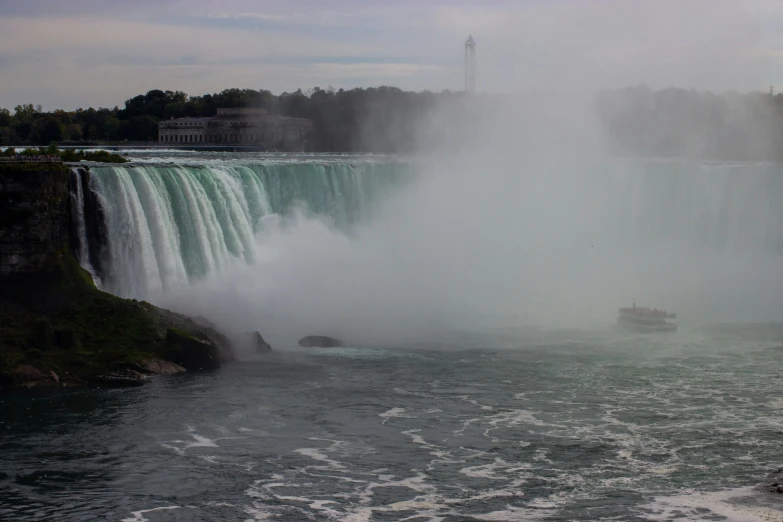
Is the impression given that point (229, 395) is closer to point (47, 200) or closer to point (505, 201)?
point (47, 200)

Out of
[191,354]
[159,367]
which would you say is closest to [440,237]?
[191,354]

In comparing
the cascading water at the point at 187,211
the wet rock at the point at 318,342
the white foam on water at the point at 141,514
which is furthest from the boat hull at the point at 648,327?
the white foam on water at the point at 141,514

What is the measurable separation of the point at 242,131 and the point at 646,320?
65.4m

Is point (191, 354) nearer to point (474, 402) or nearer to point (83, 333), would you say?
point (83, 333)

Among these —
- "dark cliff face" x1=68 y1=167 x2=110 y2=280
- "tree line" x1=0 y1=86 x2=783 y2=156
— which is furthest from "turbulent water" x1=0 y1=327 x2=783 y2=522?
"tree line" x1=0 y1=86 x2=783 y2=156

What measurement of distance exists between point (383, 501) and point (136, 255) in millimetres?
16909

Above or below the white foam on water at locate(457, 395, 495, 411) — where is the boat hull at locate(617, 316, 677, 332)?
above

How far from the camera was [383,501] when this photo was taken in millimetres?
20922

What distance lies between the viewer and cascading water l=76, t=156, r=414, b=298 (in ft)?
116

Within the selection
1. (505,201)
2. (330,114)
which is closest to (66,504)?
(505,201)

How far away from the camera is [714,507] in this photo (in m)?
20.5

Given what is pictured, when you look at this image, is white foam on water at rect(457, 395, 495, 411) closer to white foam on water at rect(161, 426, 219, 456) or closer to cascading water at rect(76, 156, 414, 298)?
white foam on water at rect(161, 426, 219, 456)

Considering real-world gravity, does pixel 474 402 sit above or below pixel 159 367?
below

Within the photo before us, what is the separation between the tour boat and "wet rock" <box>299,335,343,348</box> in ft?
31.6
